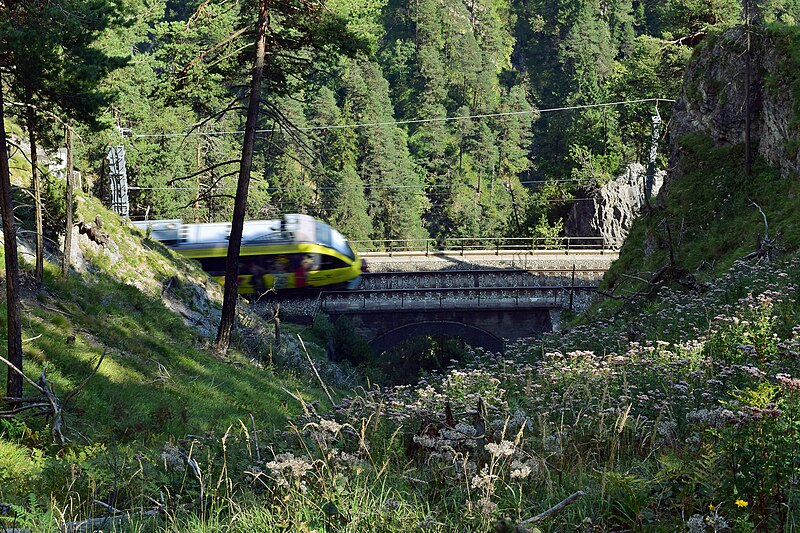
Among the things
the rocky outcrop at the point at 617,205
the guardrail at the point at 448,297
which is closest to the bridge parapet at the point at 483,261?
the guardrail at the point at 448,297

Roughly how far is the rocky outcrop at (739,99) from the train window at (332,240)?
14.1m

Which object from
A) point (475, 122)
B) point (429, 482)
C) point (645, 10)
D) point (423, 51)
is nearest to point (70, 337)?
point (429, 482)

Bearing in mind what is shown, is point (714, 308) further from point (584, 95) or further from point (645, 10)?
point (645, 10)

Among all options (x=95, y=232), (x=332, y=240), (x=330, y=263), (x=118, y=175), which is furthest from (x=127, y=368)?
(x=118, y=175)

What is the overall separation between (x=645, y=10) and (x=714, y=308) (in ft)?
352

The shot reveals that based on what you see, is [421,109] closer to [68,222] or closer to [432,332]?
[432,332]

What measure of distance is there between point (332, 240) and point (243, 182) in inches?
699

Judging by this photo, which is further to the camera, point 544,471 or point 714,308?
point 714,308

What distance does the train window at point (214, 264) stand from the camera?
3184 cm

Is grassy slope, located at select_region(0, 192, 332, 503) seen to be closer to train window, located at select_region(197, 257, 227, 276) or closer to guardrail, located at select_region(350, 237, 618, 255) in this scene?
train window, located at select_region(197, 257, 227, 276)

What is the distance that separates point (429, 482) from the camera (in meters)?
4.33

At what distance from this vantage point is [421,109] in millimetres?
81688

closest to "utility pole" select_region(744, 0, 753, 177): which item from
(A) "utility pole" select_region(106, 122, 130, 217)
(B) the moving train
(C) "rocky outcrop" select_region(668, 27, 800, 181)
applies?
(C) "rocky outcrop" select_region(668, 27, 800, 181)

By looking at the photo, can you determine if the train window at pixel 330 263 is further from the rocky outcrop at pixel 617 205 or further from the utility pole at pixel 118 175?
the rocky outcrop at pixel 617 205
